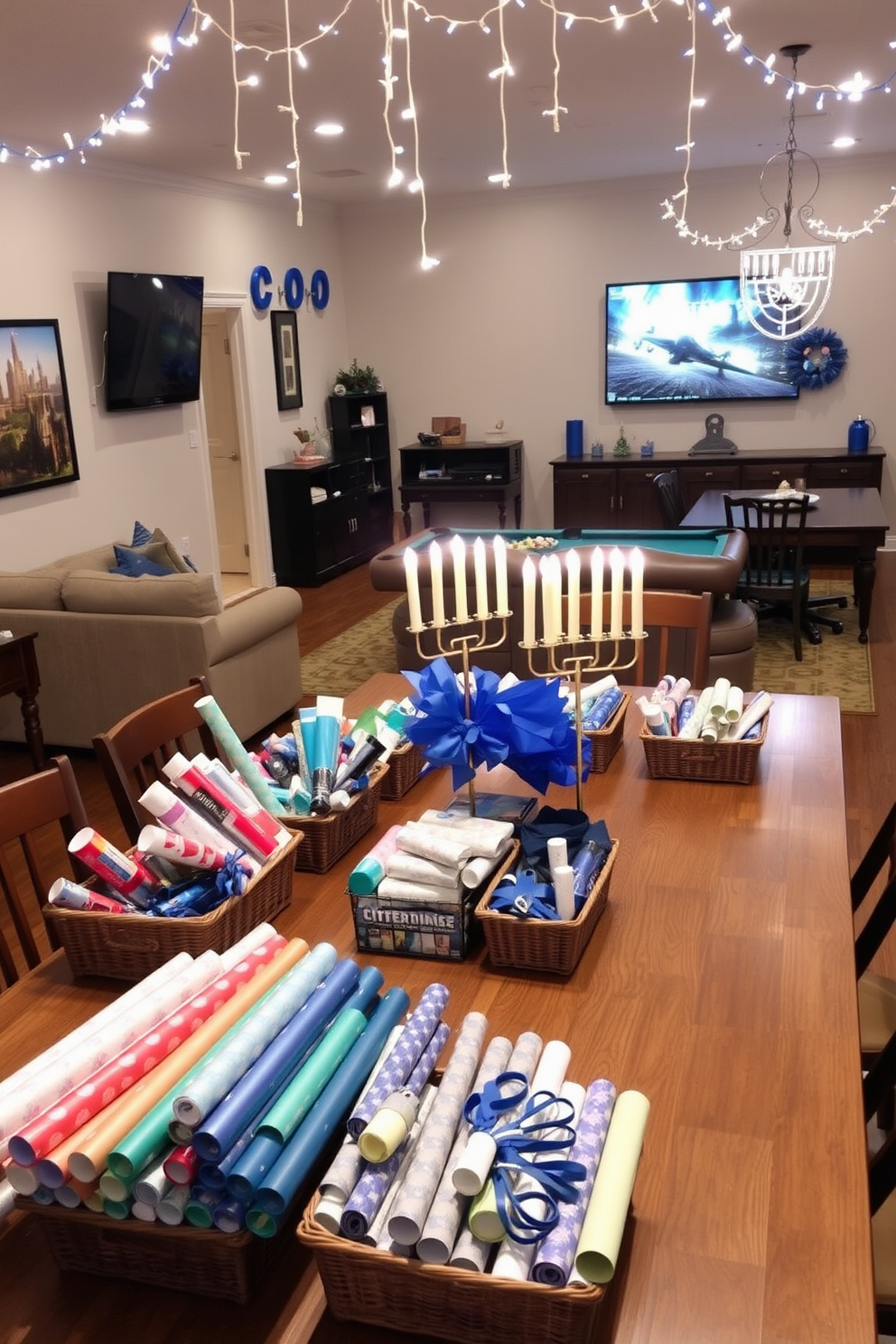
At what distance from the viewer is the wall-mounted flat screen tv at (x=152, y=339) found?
6.05 m

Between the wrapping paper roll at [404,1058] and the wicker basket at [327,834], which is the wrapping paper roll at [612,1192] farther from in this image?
the wicker basket at [327,834]

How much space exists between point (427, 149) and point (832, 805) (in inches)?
222

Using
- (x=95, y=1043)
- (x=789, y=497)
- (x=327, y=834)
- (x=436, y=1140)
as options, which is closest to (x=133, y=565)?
(x=789, y=497)

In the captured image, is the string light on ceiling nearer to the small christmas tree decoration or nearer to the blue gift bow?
the blue gift bow

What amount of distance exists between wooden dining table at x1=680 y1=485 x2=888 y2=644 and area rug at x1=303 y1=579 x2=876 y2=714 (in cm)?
30

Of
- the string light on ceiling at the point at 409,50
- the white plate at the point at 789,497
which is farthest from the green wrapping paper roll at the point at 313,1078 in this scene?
the white plate at the point at 789,497

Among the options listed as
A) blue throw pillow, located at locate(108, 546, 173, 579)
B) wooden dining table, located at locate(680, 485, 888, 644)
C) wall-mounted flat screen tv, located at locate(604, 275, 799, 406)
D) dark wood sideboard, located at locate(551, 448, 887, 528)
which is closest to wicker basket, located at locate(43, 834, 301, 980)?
blue throw pillow, located at locate(108, 546, 173, 579)

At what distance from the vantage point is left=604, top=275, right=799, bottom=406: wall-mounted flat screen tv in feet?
27.0

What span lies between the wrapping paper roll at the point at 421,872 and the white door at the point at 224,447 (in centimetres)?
674

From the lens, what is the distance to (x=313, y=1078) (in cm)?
109

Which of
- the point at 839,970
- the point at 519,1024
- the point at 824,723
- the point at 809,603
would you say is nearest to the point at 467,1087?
the point at 519,1024

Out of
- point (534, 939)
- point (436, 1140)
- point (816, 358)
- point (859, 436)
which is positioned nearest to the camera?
point (436, 1140)

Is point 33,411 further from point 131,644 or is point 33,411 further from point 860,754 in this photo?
point 860,754

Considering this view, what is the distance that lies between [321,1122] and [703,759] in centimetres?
125
